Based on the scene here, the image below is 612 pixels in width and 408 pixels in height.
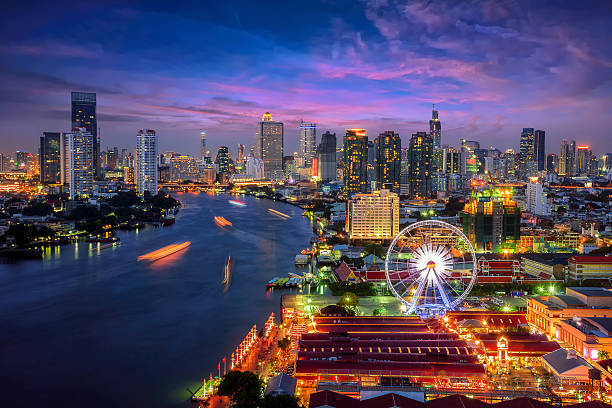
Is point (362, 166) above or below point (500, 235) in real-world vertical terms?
above

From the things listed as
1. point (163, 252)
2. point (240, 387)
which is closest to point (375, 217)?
point (163, 252)

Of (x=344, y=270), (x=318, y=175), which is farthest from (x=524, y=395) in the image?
(x=318, y=175)

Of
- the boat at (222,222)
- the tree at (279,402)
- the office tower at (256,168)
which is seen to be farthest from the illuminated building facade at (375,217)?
the office tower at (256,168)

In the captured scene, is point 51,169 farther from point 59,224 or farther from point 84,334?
point 84,334

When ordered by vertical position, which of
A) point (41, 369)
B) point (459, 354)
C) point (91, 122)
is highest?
point (91, 122)

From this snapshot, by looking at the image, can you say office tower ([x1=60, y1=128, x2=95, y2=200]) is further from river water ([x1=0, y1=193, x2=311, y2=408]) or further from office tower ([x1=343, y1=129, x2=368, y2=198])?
office tower ([x1=343, y1=129, x2=368, y2=198])

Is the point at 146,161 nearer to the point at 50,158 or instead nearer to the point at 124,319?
the point at 50,158
